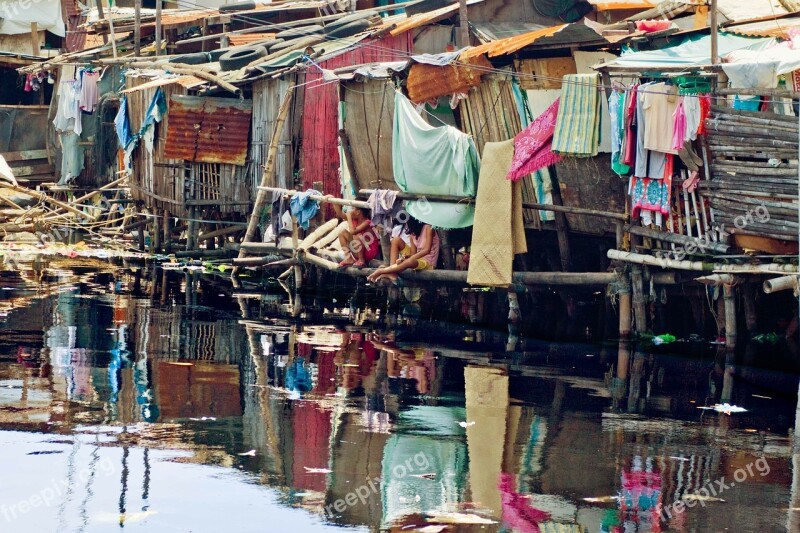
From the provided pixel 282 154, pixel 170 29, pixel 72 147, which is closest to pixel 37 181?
pixel 72 147

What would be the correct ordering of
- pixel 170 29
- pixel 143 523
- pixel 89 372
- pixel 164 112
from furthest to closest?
1. pixel 170 29
2. pixel 164 112
3. pixel 89 372
4. pixel 143 523

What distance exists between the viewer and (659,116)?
44.2 ft

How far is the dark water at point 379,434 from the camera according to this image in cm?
741

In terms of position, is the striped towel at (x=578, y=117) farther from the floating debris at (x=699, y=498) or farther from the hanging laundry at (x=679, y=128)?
the floating debris at (x=699, y=498)

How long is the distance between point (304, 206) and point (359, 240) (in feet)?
5.55

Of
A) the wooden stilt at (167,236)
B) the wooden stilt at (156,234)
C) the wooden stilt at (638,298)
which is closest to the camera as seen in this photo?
the wooden stilt at (638,298)

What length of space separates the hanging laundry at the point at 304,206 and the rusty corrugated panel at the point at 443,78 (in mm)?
2921

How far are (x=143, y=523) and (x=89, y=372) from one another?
4968 millimetres

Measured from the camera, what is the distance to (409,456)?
873 centimetres

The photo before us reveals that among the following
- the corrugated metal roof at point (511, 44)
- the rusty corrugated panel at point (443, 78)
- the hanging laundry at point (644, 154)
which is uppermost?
the corrugated metal roof at point (511, 44)

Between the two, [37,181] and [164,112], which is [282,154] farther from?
[37,181]

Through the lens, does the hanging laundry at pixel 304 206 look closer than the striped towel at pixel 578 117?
No

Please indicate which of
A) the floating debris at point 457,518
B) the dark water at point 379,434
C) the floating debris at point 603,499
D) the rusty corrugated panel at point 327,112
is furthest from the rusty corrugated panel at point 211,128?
the floating debris at point 457,518

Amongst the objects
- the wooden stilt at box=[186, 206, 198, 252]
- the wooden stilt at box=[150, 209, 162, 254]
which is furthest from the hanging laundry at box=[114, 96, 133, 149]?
the wooden stilt at box=[186, 206, 198, 252]
